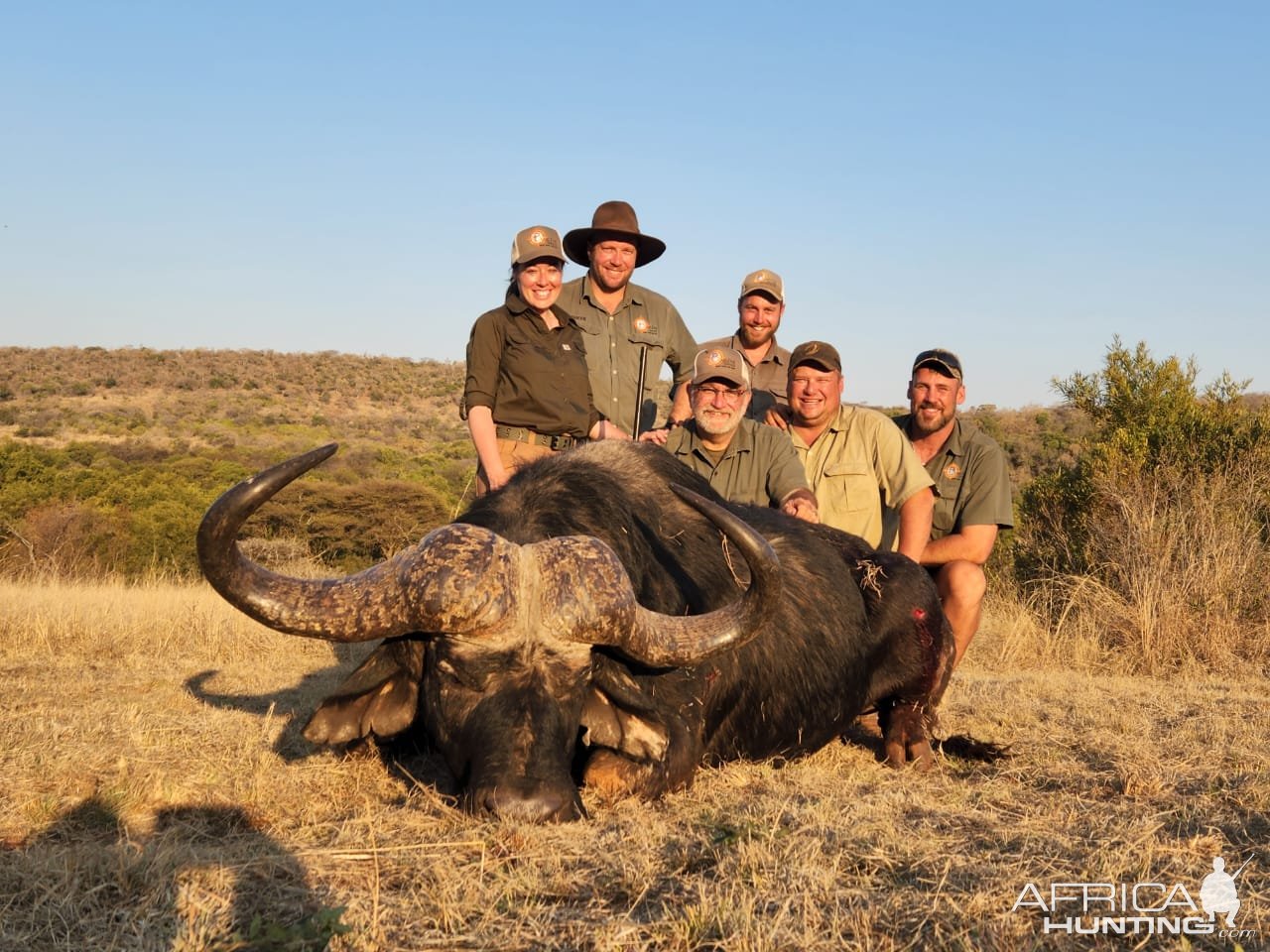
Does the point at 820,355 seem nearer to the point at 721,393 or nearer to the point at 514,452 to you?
the point at 721,393

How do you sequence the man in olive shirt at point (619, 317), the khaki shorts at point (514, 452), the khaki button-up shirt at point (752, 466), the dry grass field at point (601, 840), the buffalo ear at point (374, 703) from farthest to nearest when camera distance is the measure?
the man in olive shirt at point (619, 317)
the khaki shorts at point (514, 452)
the khaki button-up shirt at point (752, 466)
the buffalo ear at point (374, 703)
the dry grass field at point (601, 840)

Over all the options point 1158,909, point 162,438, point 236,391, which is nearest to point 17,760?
point 1158,909

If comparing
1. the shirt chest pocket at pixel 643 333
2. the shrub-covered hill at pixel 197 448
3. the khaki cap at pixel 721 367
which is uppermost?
the shirt chest pocket at pixel 643 333

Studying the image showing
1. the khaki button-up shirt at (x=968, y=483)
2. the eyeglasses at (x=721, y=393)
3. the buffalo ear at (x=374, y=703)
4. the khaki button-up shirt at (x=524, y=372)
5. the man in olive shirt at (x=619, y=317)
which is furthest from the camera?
the man in olive shirt at (x=619, y=317)

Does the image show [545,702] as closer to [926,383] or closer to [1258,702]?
[926,383]

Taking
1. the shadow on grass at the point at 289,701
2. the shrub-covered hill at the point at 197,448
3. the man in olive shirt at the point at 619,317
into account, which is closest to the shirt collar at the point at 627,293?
the man in olive shirt at the point at 619,317

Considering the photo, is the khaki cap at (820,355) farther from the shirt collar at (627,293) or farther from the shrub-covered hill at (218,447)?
the shrub-covered hill at (218,447)

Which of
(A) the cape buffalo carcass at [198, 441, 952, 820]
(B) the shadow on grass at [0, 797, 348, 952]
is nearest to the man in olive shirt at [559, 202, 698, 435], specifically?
(A) the cape buffalo carcass at [198, 441, 952, 820]

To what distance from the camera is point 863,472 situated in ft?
26.2

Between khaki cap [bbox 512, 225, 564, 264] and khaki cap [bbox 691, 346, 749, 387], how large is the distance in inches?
49.4

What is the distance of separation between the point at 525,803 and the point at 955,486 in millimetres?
5311

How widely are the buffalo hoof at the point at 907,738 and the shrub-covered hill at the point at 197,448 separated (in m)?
6.68

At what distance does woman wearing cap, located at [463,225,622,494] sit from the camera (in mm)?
7539

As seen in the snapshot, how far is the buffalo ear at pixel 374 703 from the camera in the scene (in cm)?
497
